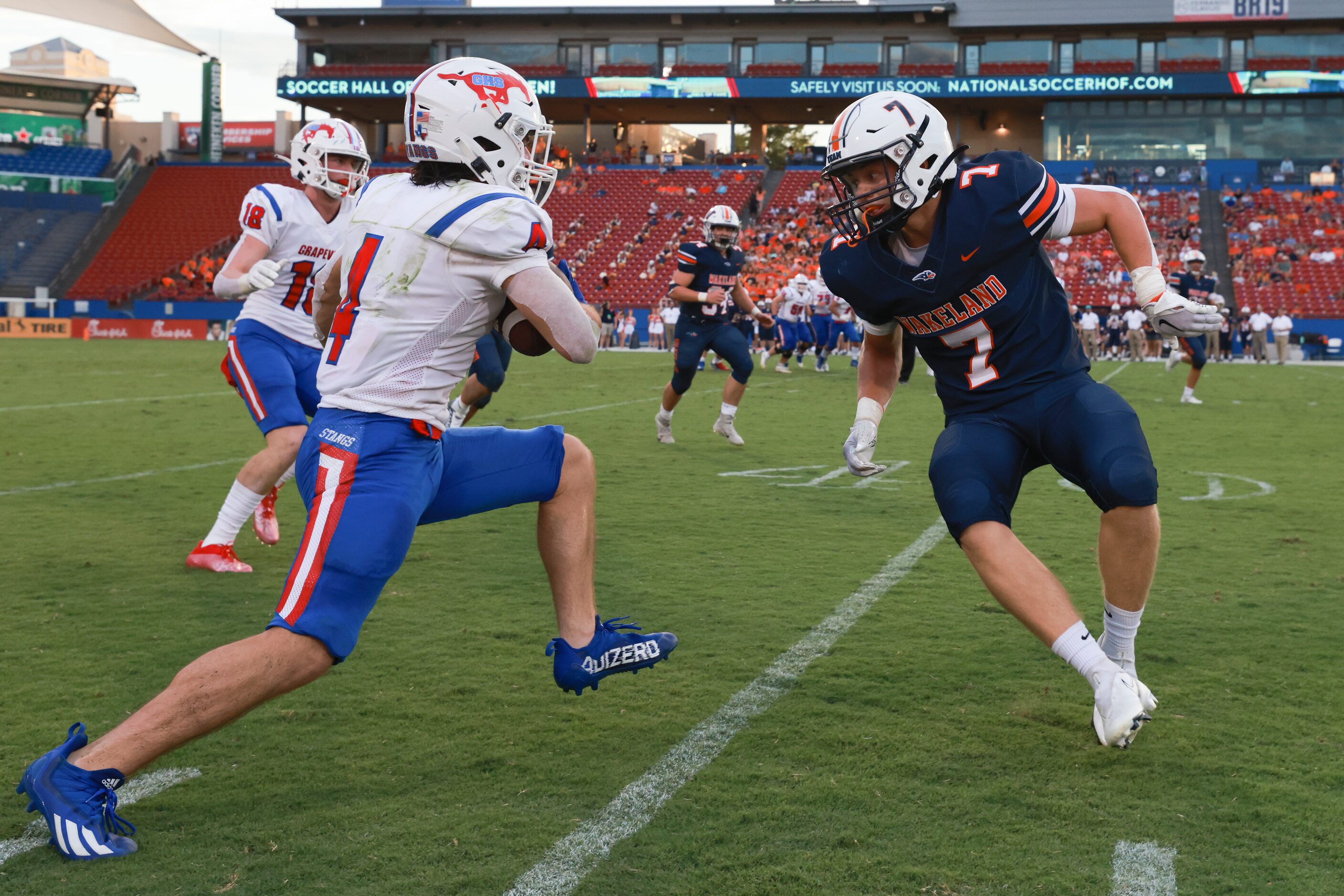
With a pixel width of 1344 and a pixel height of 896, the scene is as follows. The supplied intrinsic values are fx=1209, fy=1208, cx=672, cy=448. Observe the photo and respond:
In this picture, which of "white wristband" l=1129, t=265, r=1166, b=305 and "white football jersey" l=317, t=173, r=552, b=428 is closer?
"white football jersey" l=317, t=173, r=552, b=428

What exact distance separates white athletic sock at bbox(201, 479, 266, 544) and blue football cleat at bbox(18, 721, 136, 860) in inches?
114

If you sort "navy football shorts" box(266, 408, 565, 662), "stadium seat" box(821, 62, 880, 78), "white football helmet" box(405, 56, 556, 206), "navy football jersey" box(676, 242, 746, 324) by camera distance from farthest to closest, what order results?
1. "stadium seat" box(821, 62, 880, 78)
2. "navy football jersey" box(676, 242, 746, 324)
3. "white football helmet" box(405, 56, 556, 206)
4. "navy football shorts" box(266, 408, 565, 662)

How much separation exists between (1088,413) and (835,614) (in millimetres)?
1564

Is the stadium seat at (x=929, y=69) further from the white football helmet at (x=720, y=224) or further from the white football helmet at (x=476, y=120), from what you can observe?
the white football helmet at (x=476, y=120)

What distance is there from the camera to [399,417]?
118 inches

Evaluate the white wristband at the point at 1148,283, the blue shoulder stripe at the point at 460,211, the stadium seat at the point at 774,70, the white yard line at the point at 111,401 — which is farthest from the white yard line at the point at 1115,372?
the stadium seat at the point at 774,70

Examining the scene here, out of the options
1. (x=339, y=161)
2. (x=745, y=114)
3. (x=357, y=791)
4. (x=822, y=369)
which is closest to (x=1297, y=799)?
(x=357, y=791)

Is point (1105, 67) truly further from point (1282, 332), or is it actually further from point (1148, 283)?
point (1148, 283)

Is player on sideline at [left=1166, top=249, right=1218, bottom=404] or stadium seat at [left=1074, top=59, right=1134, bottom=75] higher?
stadium seat at [left=1074, top=59, right=1134, bottom=75]

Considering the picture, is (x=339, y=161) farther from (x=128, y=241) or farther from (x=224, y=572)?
(x=128, y=241)

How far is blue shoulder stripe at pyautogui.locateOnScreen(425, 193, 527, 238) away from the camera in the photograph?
2932 mm

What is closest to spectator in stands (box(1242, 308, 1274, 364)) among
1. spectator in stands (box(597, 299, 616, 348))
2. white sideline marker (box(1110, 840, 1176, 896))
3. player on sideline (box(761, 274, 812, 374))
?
player on sideline (box(761, 274, 812, 374))

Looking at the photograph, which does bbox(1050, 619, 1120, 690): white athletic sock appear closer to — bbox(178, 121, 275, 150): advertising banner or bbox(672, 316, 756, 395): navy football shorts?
bbox(672, 316, 756, 395): navy football shorts

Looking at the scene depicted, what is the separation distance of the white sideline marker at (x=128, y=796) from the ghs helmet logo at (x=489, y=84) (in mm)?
1888
